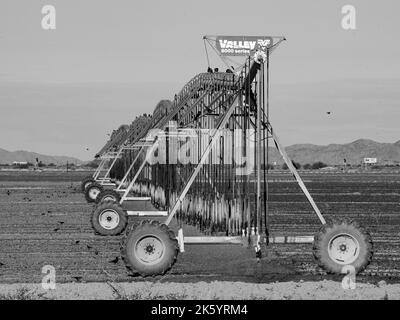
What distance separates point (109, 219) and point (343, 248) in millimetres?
10082

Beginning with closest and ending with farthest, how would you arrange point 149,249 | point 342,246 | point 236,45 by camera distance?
point 149,249 → point 342,246 → point 236,45

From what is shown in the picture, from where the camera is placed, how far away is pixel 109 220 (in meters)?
24.1

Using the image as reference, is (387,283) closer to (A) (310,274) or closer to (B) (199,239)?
(A) (310,274)

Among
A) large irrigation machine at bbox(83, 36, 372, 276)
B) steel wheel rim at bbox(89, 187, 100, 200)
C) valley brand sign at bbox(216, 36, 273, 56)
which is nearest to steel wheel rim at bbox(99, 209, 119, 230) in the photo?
large irrigation machine at bbox(83, 36, 372, 276)

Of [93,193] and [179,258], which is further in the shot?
[93,193]

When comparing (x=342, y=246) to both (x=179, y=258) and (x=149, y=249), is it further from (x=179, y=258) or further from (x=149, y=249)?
(x=179, y=258)

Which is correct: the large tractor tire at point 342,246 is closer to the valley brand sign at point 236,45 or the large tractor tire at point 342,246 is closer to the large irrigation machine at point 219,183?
the large irrigation machine at point 219,183

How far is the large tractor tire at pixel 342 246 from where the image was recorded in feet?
49.6

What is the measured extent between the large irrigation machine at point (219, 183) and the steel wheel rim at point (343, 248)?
17 millimetres

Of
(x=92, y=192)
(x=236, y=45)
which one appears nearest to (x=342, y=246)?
(x=236, y=45)

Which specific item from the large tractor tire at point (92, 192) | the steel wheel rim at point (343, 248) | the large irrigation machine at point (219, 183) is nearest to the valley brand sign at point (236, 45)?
the large irrigation machine at point (219, 183)

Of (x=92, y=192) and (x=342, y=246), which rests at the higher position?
(x=342, y=246)

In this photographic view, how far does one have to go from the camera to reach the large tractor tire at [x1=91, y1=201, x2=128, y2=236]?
2384 cm
